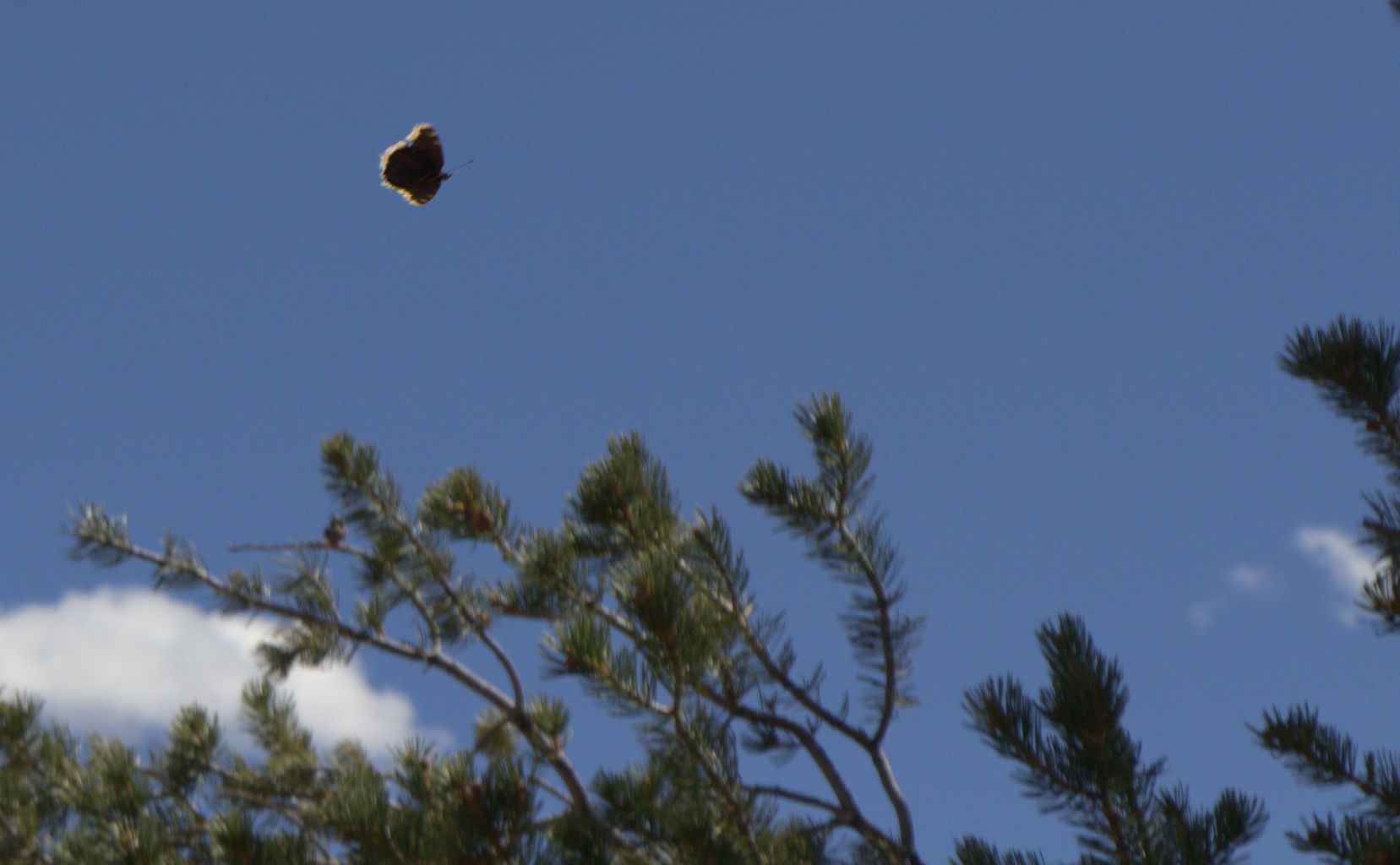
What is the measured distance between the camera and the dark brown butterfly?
2475 mm

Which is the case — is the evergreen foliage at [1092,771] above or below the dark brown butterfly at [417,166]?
below

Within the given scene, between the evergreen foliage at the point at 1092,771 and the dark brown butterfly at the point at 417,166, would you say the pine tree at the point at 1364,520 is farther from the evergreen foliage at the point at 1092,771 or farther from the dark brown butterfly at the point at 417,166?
the dark brown butterfly at the point at 417,166

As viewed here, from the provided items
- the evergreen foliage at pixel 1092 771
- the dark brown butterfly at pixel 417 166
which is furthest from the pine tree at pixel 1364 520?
the dark brown butterfly at pixel 417 166

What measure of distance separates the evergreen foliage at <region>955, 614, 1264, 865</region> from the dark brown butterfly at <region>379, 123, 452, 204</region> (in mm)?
1317

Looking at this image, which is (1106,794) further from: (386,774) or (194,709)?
(194,709)

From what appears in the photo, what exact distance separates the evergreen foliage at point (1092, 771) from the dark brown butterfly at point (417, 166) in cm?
132

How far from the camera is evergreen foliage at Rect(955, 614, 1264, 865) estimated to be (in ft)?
6.89

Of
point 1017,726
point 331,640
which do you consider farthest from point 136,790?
point 1017,726

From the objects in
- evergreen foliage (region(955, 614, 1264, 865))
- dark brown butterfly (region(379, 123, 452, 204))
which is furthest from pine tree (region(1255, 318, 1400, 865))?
dark brown butterfly (region(379, 123, 452, 204))

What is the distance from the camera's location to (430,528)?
3.23m

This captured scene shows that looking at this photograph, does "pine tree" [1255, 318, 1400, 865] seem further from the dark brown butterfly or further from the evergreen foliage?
the dark brown butterfly

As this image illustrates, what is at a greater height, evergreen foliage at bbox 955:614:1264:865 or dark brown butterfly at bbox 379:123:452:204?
dark brown butterfly at bbox 379:123:452:204

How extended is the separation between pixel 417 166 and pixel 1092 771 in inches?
62.1

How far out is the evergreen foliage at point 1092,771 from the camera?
6.89 feet
